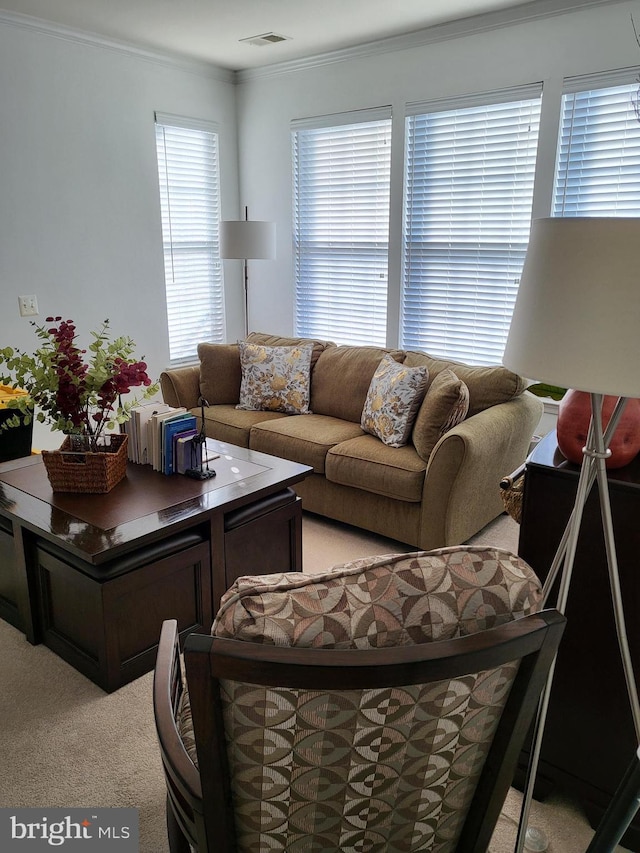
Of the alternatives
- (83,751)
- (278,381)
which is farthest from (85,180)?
(83,751)

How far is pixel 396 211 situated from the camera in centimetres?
455

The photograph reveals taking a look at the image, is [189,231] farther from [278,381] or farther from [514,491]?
[514,491]

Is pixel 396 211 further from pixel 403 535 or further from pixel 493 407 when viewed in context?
pixel 403 535

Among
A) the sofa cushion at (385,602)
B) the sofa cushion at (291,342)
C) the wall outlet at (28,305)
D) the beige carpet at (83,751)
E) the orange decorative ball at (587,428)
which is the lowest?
the beige carpet at (83,751)

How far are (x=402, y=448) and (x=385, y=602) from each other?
2405mm

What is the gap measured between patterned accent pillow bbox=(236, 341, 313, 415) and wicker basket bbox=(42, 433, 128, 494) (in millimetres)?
1688

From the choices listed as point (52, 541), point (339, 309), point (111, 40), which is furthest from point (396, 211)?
point (52, 541)

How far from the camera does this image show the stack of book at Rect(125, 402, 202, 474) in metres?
2.65

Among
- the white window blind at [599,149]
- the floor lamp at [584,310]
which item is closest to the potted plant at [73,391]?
the floor lamp at [584,310]

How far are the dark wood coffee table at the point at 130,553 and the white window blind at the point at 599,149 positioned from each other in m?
2.31

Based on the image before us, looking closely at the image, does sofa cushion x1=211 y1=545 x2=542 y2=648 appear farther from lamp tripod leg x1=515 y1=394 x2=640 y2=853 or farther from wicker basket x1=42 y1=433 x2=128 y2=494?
wicker basket x1=42 y1=433 x2=128 y2=494

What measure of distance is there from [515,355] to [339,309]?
386 cm

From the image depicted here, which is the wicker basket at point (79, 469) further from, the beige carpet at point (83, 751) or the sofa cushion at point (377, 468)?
the sofa cushion at point (377, 468)

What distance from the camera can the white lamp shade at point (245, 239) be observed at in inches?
183
